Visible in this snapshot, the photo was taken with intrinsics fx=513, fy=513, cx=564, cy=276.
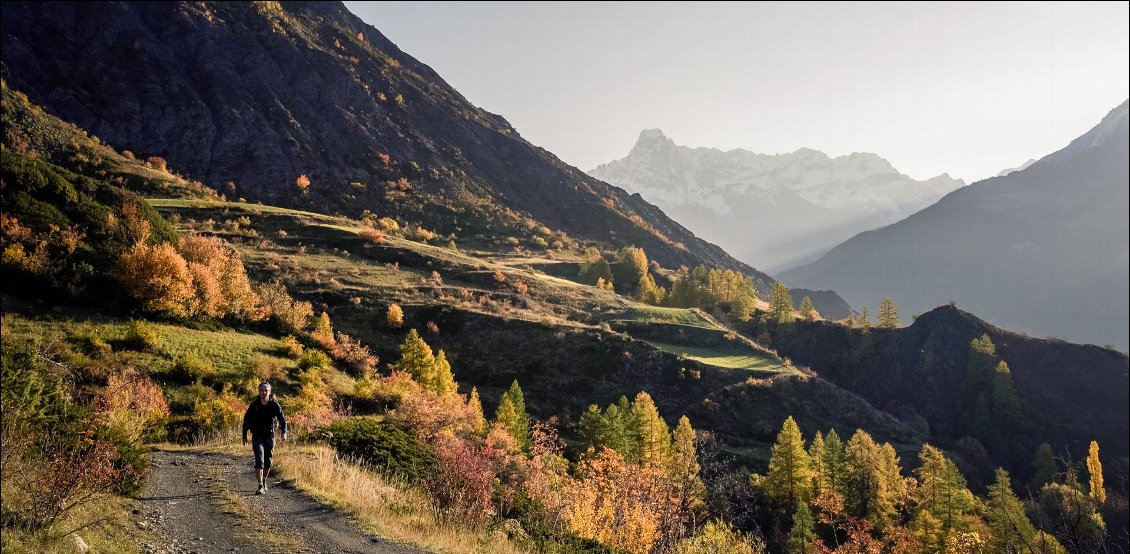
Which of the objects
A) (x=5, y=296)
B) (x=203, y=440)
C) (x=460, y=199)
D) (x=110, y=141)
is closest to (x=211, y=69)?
(x=110, y=141)

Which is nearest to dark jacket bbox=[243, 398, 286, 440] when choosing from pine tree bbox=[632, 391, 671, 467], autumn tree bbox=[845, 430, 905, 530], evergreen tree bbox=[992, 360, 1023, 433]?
pine tree bbox=[632, 391, 671, 467]

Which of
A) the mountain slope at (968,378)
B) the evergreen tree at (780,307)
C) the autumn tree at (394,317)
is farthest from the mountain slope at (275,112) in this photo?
the mountain slope at (968,378)

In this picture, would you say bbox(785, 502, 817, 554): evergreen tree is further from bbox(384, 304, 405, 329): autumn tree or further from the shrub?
bbox(384, 304, 405, 329): autumn tree

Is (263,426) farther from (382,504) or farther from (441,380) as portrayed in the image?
(441,380)

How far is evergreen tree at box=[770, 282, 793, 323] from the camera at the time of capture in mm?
104312

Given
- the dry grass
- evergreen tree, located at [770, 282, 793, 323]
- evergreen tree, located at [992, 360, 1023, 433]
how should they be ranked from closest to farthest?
the dry grass < evergreen tree, located at [992, 360, 1023, 433] < evergreen tree, located at [770, 282, 793, 323]

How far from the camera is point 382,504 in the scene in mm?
12117

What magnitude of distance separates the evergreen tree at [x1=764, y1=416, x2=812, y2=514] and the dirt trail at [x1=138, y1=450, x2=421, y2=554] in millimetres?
42164

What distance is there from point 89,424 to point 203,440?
1147cm

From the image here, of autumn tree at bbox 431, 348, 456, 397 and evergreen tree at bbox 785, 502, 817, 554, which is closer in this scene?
evergreen tree at bbox 785, 502, 817, 554

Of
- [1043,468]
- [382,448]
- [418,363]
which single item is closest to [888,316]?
[1043,468]

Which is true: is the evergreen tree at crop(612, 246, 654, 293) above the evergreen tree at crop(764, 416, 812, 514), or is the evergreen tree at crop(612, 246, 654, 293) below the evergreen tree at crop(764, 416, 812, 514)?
above

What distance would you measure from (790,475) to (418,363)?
33.1 m

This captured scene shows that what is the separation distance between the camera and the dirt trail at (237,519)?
9.14m
